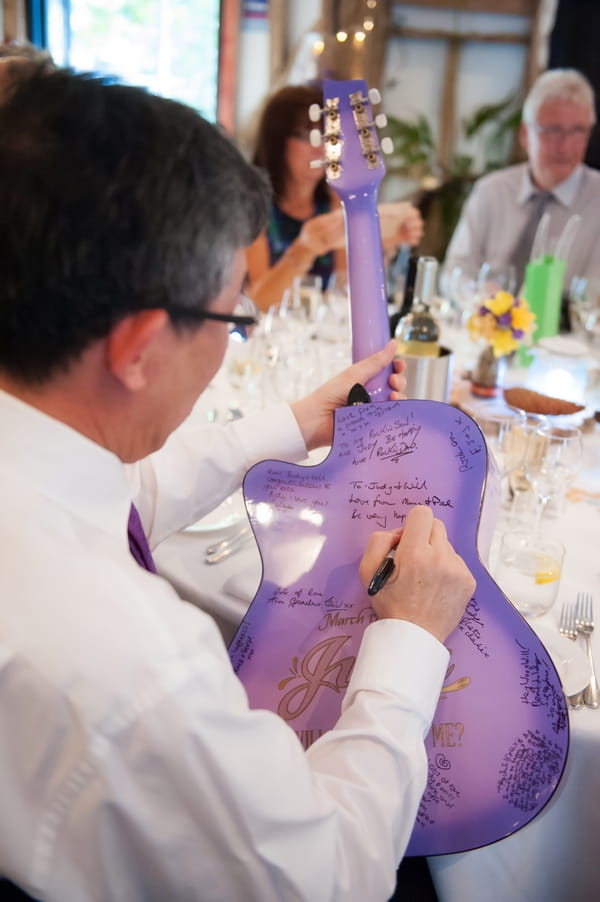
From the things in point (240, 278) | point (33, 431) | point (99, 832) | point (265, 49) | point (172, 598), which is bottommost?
point (99, 832)

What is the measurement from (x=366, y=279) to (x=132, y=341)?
0.70 metres

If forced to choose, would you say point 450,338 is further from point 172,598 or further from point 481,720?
point 172,598

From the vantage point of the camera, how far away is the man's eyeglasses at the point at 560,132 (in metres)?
3.36

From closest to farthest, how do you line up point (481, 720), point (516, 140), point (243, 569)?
point (481, 720) → point (243, 569) → point (516, 140)

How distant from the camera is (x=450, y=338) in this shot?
259cm

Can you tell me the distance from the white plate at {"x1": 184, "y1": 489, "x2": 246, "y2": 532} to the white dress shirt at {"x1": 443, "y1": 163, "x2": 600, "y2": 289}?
7.73ft

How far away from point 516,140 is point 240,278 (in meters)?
4.94

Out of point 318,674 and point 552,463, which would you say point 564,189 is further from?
point 318,674

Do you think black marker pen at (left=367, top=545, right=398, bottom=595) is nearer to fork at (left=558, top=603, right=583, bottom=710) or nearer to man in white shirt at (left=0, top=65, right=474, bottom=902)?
man in white shirt at (left=0, top=65, right=474, bottom=902)

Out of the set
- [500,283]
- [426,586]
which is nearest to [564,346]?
[500,283]

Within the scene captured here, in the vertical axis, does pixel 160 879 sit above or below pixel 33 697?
below

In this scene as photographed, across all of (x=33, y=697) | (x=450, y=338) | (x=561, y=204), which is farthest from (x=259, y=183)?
(x=561, y=204)

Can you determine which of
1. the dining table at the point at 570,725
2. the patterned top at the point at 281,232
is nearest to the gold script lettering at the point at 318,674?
the dining table at the point at 570,725

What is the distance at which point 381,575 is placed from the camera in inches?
33.7
